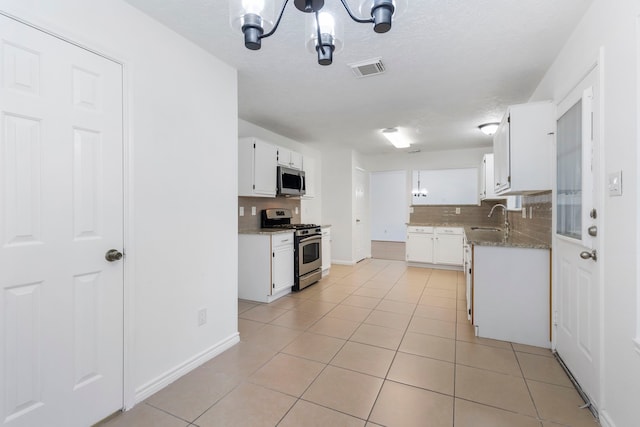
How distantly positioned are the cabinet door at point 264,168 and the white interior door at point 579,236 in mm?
3099

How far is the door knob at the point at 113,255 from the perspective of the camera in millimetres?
1658

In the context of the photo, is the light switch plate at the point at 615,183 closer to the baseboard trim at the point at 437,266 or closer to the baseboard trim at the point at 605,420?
the baseboard trim at the point at 605,420

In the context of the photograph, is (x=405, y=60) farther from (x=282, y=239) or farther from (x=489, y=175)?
(x=489, y=175)

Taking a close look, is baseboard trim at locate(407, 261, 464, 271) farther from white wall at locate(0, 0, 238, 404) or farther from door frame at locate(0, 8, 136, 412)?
door frame at locate(0, 8, 136, 412)

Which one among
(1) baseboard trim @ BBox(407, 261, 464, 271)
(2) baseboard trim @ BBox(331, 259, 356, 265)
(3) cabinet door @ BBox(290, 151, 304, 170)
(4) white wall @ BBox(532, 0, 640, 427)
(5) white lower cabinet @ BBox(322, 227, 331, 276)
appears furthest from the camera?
(2) baseboard trim @ BBox(331, 259, 356, 265)

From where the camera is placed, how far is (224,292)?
2.50 m

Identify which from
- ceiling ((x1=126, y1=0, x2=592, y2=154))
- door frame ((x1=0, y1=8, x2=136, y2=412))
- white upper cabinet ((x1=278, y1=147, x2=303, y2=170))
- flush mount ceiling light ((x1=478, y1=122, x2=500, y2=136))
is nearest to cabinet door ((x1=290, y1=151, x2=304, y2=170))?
white upper cabinet ((x1=278, y1=147, x2=303, y2=170))

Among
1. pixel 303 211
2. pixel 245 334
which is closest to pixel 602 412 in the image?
pixel 245 334

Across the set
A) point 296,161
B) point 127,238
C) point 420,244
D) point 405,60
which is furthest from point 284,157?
point 420,244

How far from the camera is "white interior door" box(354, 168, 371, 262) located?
246 inches

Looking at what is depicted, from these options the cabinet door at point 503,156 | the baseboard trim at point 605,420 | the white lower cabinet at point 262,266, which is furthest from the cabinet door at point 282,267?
the baseboard trim at point 605,420

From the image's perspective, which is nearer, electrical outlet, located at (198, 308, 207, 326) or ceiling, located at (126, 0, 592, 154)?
ceiling, located at (126, 0, 592, 154)

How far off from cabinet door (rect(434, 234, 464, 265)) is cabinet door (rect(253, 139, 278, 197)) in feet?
10.9

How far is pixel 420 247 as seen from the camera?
18.9 feet
